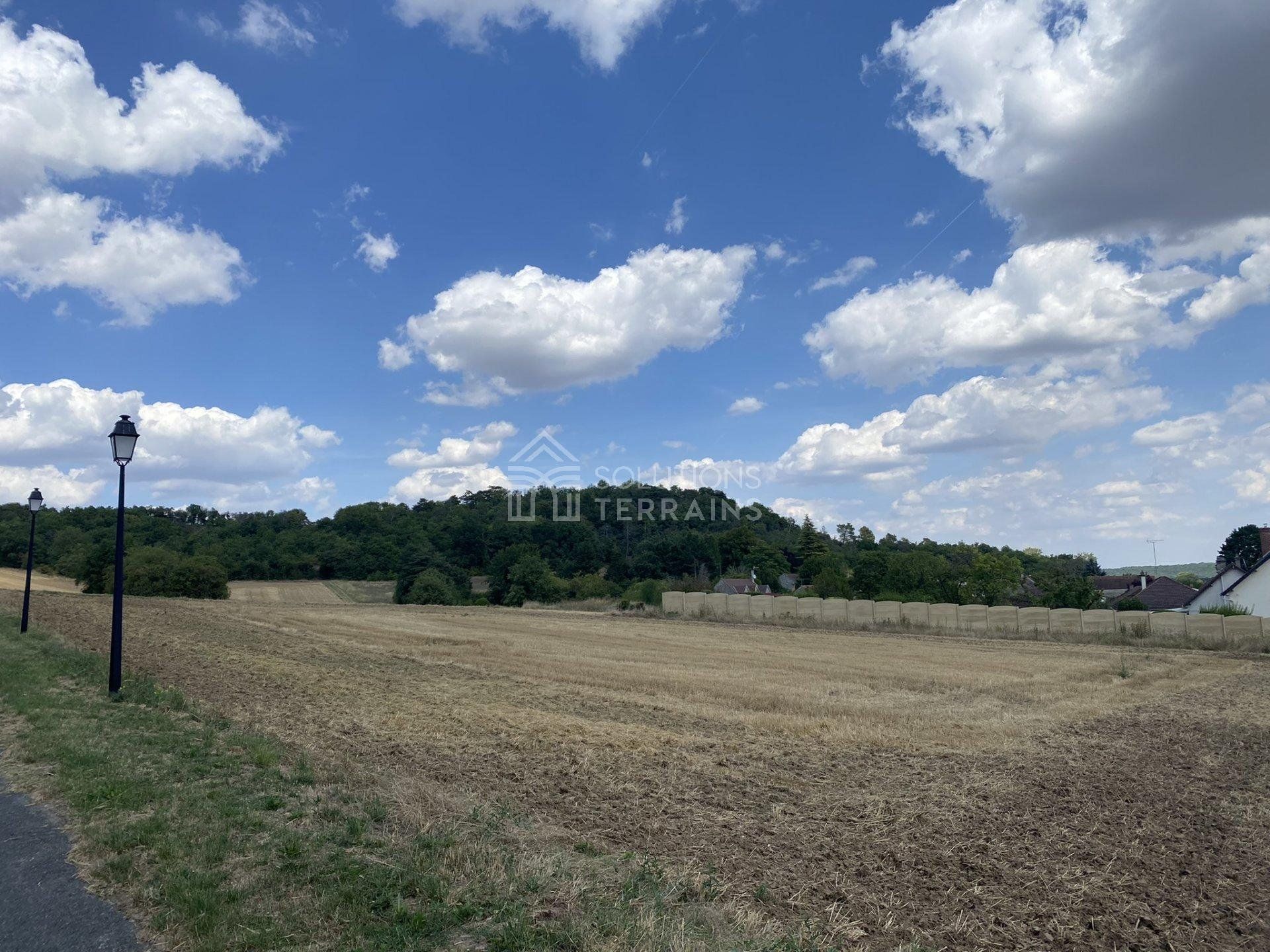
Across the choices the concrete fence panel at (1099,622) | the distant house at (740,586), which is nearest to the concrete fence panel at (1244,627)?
the concrete fence panel at (1099,622)

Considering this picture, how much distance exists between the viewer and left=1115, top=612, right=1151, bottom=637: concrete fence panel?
39.5 meters

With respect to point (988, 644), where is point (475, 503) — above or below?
above

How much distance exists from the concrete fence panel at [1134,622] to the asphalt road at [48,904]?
4462 cm

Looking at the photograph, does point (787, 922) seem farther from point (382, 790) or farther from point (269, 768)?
point (269, 768)

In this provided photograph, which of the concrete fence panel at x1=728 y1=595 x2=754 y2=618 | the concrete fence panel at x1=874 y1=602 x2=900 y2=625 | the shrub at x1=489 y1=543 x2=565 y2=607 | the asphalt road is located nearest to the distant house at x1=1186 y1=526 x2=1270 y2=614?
the concrete fence panel at x1=874 y1=602 x2=900 y2=625

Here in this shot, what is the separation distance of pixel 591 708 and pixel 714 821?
27.2 feet

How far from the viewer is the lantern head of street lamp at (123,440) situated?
14422mm

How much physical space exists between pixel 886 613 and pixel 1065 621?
9.85 metres

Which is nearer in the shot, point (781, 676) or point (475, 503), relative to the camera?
point (781, 676)

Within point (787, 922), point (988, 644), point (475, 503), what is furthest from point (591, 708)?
point (475, 503)

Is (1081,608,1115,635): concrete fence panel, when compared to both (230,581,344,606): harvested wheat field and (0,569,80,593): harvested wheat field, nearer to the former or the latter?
(230,581,344,606): harvested wheat field

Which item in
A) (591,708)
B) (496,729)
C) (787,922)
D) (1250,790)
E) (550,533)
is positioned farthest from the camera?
(550,533)

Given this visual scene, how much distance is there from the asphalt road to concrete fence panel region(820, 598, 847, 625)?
154 ft

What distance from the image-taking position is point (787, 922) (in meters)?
6.13
